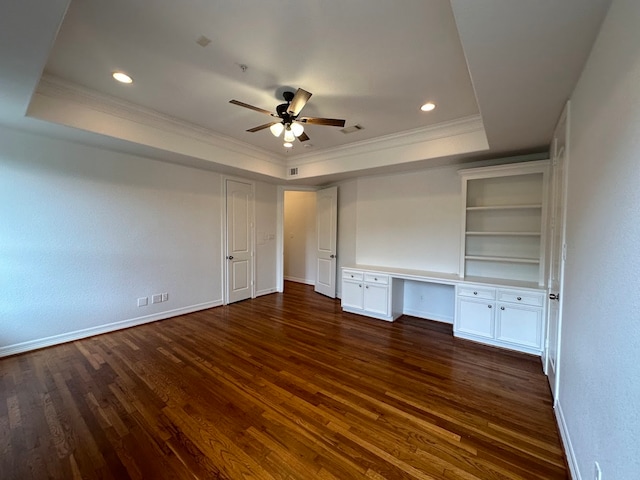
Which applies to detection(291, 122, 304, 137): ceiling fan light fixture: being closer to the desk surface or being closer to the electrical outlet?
the desk surface

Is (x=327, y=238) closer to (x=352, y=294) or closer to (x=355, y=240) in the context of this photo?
(x=355, y=240)

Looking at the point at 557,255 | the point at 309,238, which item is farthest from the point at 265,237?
the point at 557,255

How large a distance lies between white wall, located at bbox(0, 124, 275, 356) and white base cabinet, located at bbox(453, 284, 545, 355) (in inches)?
163

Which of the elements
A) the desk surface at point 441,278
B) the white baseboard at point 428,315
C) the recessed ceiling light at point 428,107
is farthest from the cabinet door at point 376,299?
the recessed ceiling light at point 428,107

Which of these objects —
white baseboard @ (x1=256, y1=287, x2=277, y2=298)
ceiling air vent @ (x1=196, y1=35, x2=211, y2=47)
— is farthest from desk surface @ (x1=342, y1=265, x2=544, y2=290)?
ceiling air vent @ (x1=196, y1=35, x2=211, y2=47)

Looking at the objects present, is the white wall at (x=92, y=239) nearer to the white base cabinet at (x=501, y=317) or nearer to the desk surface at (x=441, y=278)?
the desk surface at (x=441, y=278)

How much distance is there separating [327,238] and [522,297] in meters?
3.43

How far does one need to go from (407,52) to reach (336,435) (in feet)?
9.72

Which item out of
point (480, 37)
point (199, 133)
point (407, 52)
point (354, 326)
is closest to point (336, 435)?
point (354, 326)

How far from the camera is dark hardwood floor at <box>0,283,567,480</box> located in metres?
1.65

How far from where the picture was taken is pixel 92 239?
3475 millimetres

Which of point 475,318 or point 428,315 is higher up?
point 475,318

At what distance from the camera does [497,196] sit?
3.76 meters

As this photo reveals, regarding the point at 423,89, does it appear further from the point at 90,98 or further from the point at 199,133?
the point at 90,98
